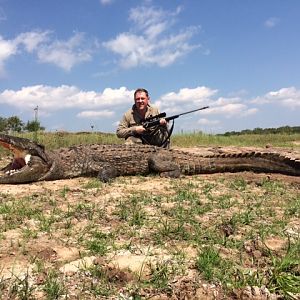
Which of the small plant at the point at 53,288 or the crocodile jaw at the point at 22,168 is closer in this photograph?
the small plant at the point at 53,288

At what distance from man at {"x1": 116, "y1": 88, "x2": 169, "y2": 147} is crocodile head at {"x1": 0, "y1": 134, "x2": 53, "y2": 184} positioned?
8.38 ft

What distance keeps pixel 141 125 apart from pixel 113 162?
171cm

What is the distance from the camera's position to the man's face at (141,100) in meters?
8.73

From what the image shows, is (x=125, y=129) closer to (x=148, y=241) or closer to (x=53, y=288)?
(x=148, y=241)

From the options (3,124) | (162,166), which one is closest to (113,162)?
(162,166)

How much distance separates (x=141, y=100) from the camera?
8.73m

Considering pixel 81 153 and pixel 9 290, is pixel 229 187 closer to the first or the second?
pixel 81 153

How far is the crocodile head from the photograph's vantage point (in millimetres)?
5855

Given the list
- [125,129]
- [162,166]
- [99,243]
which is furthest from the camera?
[125,129]

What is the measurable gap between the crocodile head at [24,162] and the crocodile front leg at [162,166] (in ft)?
5.97

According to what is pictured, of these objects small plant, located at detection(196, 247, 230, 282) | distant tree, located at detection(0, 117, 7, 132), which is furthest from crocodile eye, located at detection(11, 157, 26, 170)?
distant tree, located at detection(0, 117, 7, 132)

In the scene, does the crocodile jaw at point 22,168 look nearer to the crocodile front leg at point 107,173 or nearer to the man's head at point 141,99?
the crocodile front leg at point 107,173

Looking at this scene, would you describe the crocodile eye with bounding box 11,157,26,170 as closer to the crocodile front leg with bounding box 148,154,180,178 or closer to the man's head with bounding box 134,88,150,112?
the crocodile front leg with bounding box 148,154,180,178

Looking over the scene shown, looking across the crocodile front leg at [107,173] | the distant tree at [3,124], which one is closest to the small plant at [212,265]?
the crocodile front leg at [107,173]
